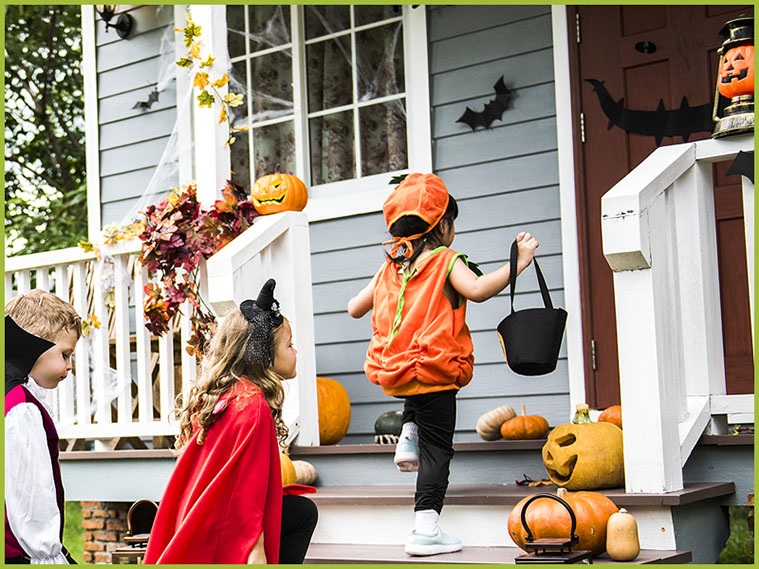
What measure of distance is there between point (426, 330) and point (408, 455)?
49cm

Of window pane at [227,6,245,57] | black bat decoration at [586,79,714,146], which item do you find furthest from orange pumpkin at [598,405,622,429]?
window pane at [227,6,245,57]

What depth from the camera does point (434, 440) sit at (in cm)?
358

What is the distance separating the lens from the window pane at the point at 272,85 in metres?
6.55

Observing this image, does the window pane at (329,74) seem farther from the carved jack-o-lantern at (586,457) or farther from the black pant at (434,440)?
the carved jack-o-lantern at (586,457)

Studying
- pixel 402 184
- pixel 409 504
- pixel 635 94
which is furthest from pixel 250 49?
pixel 409 504

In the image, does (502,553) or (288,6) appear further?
(288,6)

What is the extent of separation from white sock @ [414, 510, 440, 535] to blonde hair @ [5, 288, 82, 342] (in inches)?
53.6

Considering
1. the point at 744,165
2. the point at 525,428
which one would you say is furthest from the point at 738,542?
the point at 744,165

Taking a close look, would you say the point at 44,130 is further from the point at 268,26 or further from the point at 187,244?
the point at 187,244

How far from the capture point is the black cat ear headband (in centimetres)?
301

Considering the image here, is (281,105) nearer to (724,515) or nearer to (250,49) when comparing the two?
(250,49)

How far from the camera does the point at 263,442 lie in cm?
283

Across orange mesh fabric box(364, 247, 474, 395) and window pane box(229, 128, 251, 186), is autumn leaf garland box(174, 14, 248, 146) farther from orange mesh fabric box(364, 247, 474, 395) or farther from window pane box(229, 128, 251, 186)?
window pane box(229, 128, 251, 186)

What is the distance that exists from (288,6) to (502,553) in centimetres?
452
